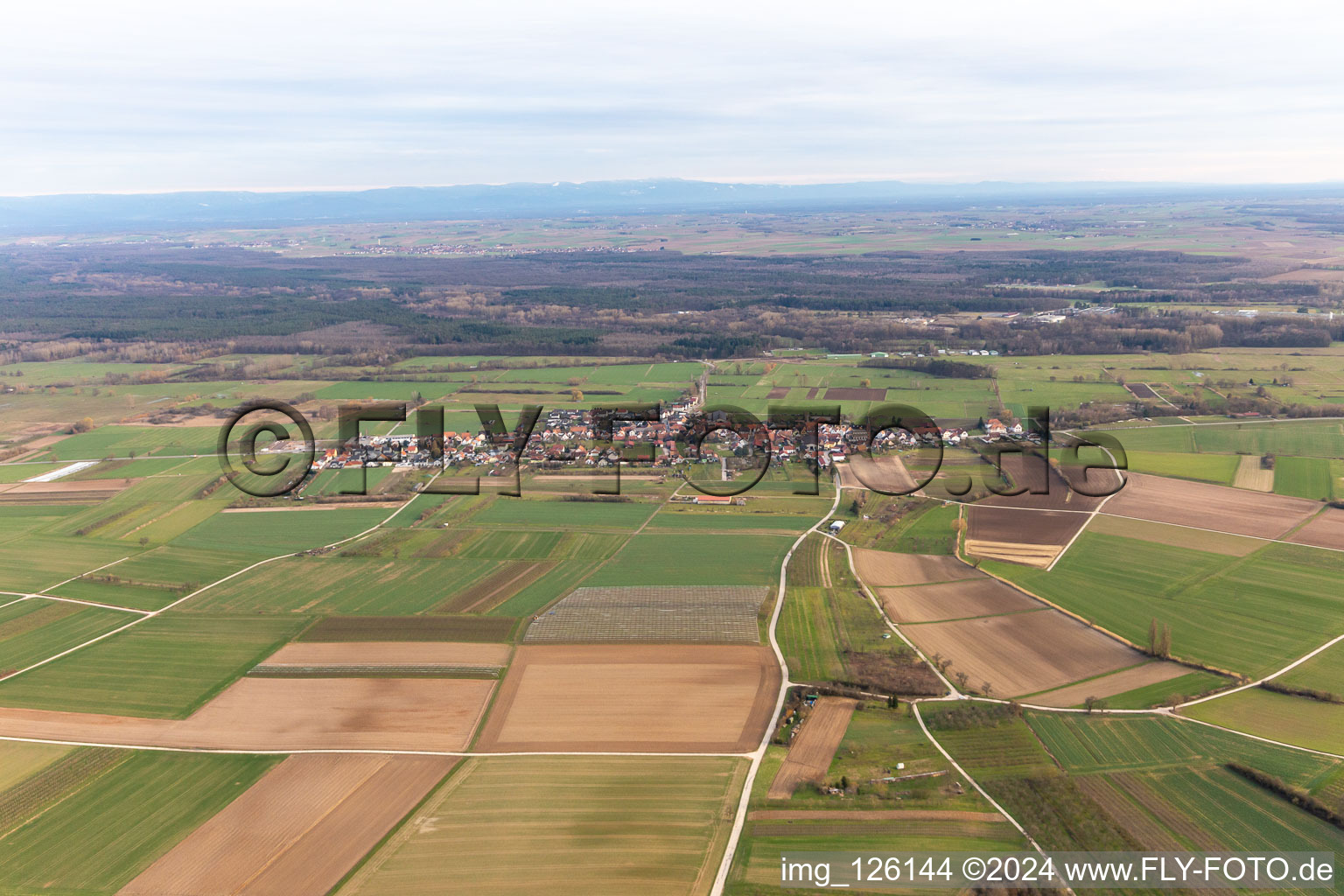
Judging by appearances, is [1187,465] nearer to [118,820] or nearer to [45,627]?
[118,820]

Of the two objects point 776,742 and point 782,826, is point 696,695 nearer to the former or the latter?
point 776,742

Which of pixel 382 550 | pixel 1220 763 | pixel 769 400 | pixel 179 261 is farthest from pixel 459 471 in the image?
pixel 179 261

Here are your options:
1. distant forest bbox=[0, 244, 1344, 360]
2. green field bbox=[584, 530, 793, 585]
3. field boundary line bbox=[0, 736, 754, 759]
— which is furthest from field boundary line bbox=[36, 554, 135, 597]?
distant forest bbox=[0, 244, 1344, 360]

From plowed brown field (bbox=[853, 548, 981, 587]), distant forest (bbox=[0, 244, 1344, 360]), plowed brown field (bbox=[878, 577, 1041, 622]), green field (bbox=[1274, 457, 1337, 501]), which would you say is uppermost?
distant forest (bbox=[0, 244, 1344, 360])

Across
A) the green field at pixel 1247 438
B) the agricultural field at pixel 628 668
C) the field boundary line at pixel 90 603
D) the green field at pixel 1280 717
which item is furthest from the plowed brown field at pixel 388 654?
the green field at pixel 1247 438

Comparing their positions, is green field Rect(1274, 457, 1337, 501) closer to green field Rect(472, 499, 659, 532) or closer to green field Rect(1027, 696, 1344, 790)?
green field Rect(1027, 696, 1344, 790)

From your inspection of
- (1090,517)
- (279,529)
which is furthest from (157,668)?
(1090,517)
